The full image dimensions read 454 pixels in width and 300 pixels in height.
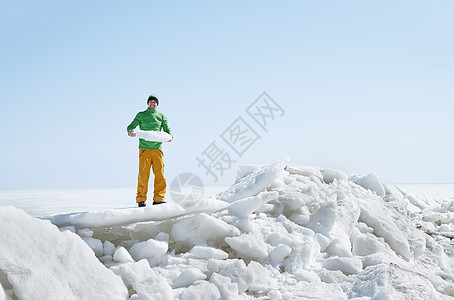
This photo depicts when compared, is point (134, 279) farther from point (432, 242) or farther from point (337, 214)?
point (432, 242)

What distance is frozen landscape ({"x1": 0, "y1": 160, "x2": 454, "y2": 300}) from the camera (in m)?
2.67

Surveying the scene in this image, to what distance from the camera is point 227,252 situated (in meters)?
3.51

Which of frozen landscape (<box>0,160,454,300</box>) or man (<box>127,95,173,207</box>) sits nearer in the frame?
frozen landscape (<box>0,160,454,300</box>)

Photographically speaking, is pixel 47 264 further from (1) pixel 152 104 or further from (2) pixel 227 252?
(1) pixel 152 104

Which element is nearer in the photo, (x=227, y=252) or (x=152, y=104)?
(x=227, y=252)

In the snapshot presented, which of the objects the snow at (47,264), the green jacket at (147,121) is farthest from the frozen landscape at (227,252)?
the green jacket at (147,121)

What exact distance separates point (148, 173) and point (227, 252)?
189 cm

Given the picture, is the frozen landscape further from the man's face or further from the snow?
the man's face

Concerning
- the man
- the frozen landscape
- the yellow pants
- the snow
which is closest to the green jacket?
the man

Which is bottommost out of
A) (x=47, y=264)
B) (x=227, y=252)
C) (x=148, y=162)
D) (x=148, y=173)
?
(x=227, y=252)

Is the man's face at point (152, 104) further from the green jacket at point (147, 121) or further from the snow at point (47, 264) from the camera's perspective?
the snow at point (47, 264)

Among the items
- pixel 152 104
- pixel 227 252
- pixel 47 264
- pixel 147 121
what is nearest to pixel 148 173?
pixel 147 121

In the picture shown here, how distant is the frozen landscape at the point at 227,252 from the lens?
2666 mm

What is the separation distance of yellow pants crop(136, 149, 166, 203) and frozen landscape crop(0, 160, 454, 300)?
0.93 metres
